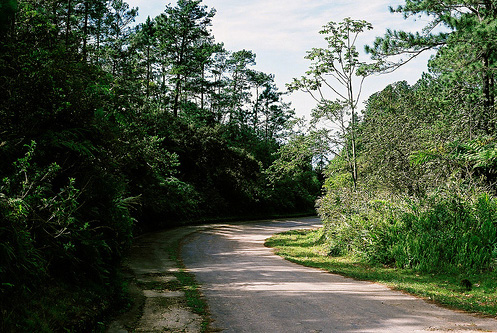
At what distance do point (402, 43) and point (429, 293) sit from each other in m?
9.82

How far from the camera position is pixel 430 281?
9031mm

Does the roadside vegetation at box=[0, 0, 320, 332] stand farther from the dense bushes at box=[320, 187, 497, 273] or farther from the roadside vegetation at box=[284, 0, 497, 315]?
the dense bushes at box=[320, 187, 497, 273]

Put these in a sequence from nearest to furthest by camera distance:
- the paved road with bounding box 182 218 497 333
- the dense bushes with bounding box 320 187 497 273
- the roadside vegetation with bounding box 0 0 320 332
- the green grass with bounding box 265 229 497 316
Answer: the roadside vegetation with bounding box 0 0 320 332 < the paved road with bounding box 182 218 497 333 < the green grass with bounding box 265 229 497 316 < the dense bushes with bounding box 320 187 497 273

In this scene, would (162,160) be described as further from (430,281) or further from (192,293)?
(430,281)

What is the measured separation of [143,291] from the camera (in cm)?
830

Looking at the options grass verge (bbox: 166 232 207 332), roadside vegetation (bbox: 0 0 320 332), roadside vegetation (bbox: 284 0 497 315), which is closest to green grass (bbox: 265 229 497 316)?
roadside vegetation (bbox: 284 0 497 315)

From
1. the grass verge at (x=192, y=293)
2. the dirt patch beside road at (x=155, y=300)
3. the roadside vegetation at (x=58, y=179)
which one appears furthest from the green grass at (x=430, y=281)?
the roadside vegetation at (x=58, y=179)

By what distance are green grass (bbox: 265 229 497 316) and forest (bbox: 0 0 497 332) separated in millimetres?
524

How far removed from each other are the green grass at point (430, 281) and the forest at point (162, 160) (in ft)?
1.72

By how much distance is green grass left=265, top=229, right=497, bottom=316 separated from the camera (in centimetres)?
695

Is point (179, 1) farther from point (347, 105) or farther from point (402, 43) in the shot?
point (402, 43)

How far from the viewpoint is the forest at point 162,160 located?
206 inches

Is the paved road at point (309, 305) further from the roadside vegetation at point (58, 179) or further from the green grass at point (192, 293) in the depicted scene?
the roadside vegetation at point (58, 179)

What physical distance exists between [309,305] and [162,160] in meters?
12.0
